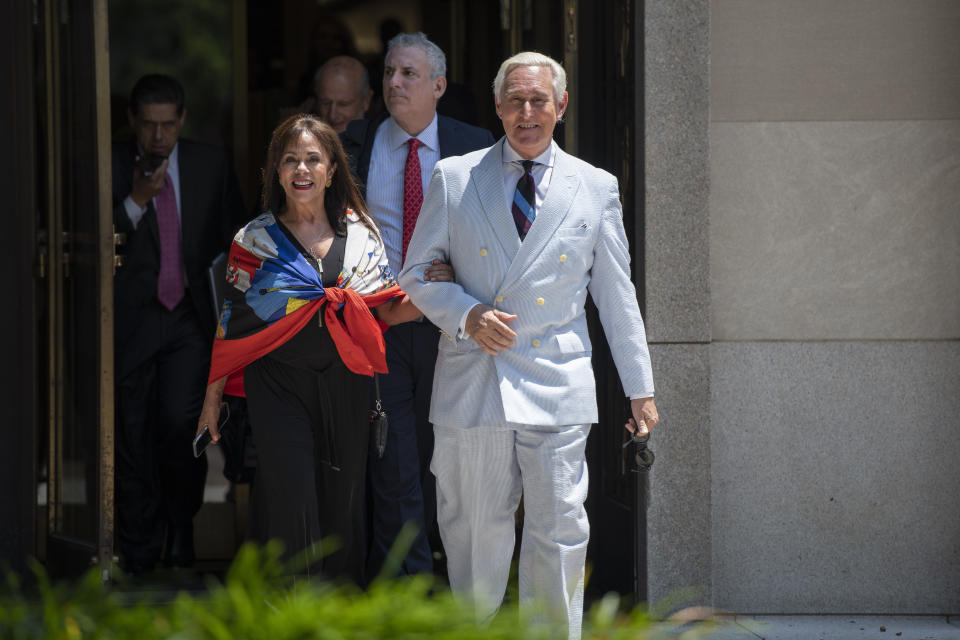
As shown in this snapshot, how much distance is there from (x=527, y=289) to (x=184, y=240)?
2.64 m

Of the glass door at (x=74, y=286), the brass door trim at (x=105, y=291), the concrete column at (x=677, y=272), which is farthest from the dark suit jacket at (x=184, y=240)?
the concrete column at (x=677, y=272)

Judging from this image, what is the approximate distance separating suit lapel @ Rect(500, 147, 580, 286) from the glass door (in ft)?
7.07

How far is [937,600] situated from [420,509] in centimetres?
237

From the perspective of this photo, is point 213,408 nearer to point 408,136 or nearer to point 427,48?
point 408,136

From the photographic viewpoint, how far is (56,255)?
20.1ft

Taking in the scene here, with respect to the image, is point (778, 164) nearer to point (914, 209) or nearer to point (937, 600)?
point (914, 209)

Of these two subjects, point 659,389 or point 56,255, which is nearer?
point 659,389

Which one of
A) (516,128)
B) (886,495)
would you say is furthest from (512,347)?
(886,495)

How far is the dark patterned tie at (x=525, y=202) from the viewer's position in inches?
181

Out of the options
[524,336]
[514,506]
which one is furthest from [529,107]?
[514,506]

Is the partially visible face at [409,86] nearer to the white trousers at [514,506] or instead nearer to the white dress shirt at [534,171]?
the white dress shirt at [534,171]

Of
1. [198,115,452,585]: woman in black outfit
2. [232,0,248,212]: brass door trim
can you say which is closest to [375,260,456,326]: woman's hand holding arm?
[198,115,452,585]: woman in black outfit

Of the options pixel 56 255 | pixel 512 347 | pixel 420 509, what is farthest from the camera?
pixel 56 255

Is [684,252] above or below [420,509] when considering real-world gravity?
above
